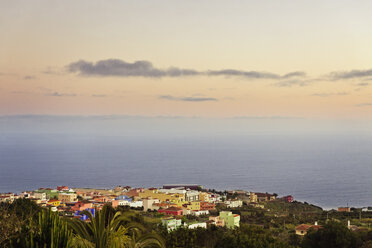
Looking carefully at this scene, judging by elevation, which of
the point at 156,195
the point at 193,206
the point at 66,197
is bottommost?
the point at 193,206

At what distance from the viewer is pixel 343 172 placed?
7225 cm

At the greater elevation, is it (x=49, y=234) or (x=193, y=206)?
(x=49, y=234)

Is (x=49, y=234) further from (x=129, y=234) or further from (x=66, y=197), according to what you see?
(x=66, y=197)

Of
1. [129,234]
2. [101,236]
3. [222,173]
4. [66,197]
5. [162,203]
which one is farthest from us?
[222,173]

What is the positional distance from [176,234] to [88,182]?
188 ft

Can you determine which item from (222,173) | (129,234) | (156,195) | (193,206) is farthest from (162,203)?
(222,173)

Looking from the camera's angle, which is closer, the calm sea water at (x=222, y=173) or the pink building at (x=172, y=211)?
the pink building at (x=172, y=211)

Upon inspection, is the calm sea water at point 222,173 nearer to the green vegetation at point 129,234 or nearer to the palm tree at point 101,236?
the green vegetation at point 129,234

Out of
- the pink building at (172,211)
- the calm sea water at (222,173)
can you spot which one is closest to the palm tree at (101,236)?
the pink building at (172,211)

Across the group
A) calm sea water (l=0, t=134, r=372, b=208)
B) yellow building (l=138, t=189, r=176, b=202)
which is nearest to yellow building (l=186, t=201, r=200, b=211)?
yellow building (l=138, t=189, r=176, b=202)

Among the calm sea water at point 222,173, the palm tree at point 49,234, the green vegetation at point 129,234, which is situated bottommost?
the calm sea water at point 222,173

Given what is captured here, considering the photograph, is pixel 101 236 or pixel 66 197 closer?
pixel 101 236

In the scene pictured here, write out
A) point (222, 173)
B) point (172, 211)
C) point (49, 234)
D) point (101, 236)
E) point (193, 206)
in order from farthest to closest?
1. point (222, 173)
2. point (193, 206)
3. point (172, 211)
4. point (101, 236)
5. point (49, 234)

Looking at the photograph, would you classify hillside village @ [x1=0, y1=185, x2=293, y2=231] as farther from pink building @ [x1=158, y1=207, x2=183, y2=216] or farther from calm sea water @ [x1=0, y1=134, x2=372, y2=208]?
calm sea water @ [x1=0, y1=134, x2=372, y2=208]
